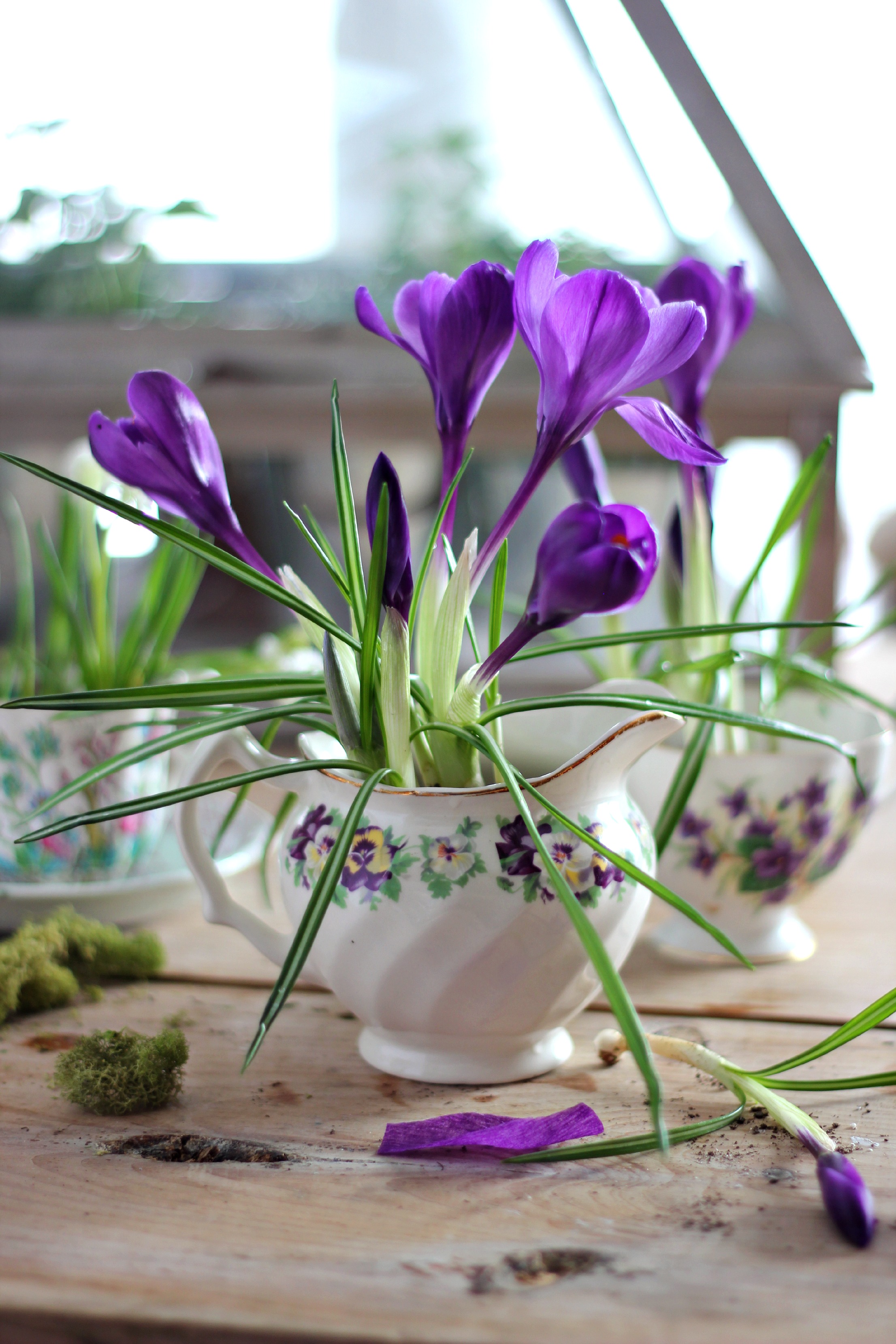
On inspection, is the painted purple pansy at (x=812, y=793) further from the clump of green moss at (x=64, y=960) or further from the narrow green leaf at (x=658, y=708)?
the clump of green moss at (x=64, y=960)

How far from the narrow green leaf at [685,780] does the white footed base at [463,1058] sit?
103 millimetres

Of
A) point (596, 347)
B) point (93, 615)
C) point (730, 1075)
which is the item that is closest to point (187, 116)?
point (93, 615)

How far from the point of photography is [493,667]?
340mm

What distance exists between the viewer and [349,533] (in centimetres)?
36

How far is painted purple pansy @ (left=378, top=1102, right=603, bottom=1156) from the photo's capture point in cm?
32

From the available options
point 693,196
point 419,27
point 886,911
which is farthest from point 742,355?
point 886,911

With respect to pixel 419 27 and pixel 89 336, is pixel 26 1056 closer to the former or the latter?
pixel 89 336

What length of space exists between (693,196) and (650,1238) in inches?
32.2

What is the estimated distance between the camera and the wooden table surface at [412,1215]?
0.80 ft

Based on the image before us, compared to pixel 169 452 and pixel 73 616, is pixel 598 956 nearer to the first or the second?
pixel 169 452

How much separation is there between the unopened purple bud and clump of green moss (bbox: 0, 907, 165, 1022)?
298 millimetres

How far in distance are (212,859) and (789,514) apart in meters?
0.28

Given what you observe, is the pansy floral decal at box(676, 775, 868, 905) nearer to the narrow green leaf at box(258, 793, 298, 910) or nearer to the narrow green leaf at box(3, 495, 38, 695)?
the narrow green leaf at box(258, 793, 298, 910)

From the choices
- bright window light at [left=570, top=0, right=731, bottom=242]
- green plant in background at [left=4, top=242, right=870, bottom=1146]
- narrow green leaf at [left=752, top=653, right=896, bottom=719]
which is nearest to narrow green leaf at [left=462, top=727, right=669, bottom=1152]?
green plant in background at [left=4, top=242, right=870, bottom=1146]
